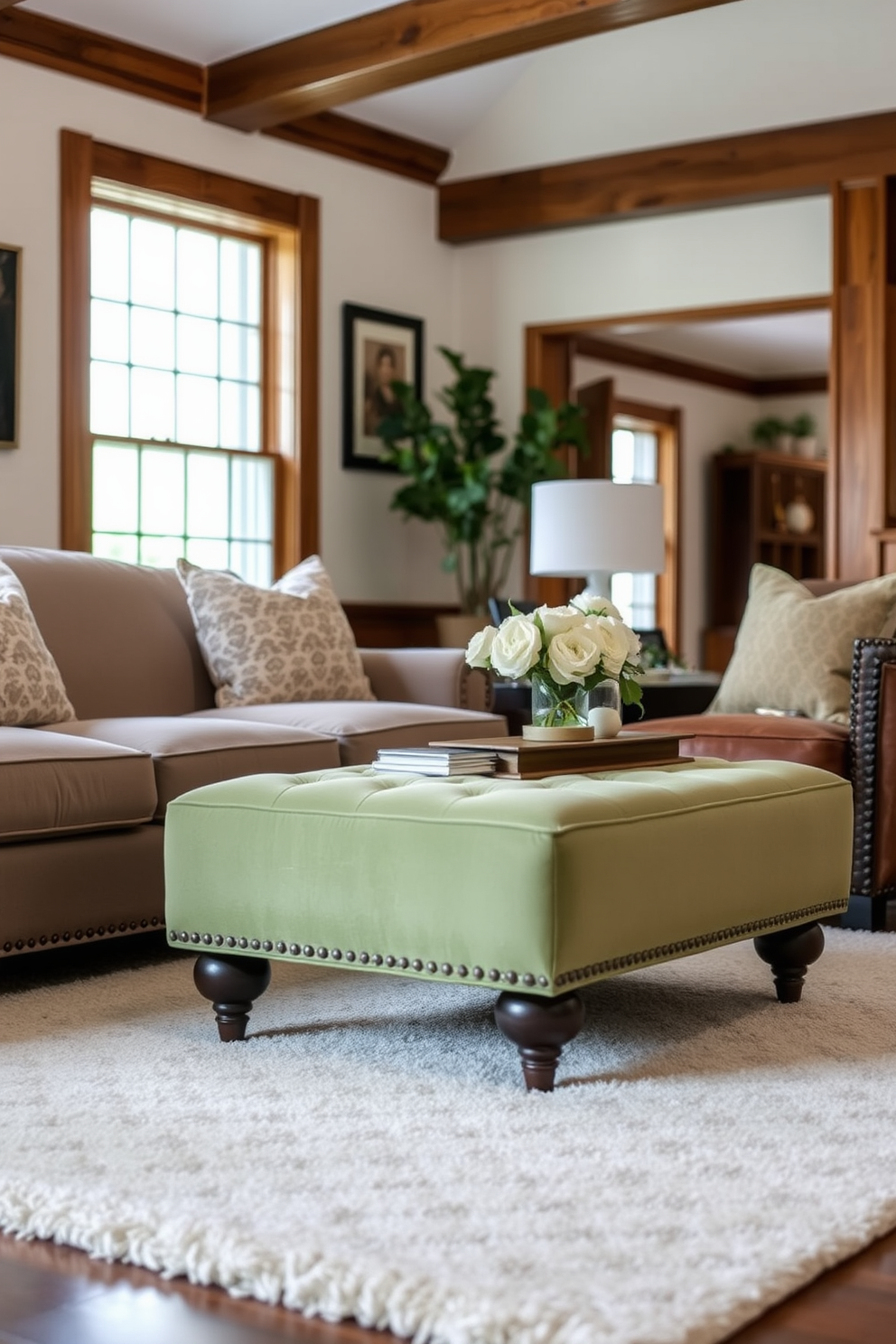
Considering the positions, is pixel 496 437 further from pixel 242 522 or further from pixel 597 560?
pixel 597 560

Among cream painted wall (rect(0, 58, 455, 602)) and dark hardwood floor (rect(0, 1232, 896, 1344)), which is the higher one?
cream painted wall (rect(0, 58, 455, 602))

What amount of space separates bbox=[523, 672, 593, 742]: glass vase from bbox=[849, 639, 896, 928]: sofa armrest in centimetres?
113

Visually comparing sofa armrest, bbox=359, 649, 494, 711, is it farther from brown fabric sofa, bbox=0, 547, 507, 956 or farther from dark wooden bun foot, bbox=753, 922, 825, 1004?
dark wooden bun foot, bbox=753, 922, 825, 1004

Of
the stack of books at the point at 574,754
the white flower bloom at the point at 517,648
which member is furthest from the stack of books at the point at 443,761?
the white flower bloom at the point at 517,648

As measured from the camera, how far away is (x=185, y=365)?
20.3 feet

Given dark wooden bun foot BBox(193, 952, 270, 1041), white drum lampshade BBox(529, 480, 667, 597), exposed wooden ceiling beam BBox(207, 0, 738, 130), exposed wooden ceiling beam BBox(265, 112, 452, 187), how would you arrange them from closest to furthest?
dark wooden bun foot BBox(193, 952, 270, 1041) → exposed wooden ceiling beam BBox(207, 0, 738, 130) → white drum lampshade BBox(529, 480, 667, 597) → exposed wooden ceiling beam BBox(265, 112, 452, 187)

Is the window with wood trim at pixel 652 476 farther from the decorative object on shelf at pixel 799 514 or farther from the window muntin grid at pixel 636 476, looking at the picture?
the decorative object on shelf at pixel 799 514

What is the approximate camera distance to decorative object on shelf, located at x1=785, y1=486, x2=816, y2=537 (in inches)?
437

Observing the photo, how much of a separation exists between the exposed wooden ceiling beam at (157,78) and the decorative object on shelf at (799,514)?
481cm

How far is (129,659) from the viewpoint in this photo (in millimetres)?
A: 4363

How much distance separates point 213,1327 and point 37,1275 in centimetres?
25

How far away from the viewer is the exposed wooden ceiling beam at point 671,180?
19.9 feet

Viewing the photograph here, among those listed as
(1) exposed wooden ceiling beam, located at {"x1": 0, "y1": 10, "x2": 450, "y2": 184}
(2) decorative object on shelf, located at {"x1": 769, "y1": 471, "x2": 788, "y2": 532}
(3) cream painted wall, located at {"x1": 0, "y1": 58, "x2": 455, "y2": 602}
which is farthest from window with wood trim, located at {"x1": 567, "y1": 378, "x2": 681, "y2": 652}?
(1) exposed wooden ceiling beam, located at {"x1": 0, "y1": 10, "x2": 450, "y2": 184}

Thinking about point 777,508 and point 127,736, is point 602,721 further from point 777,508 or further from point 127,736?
point 777,508
